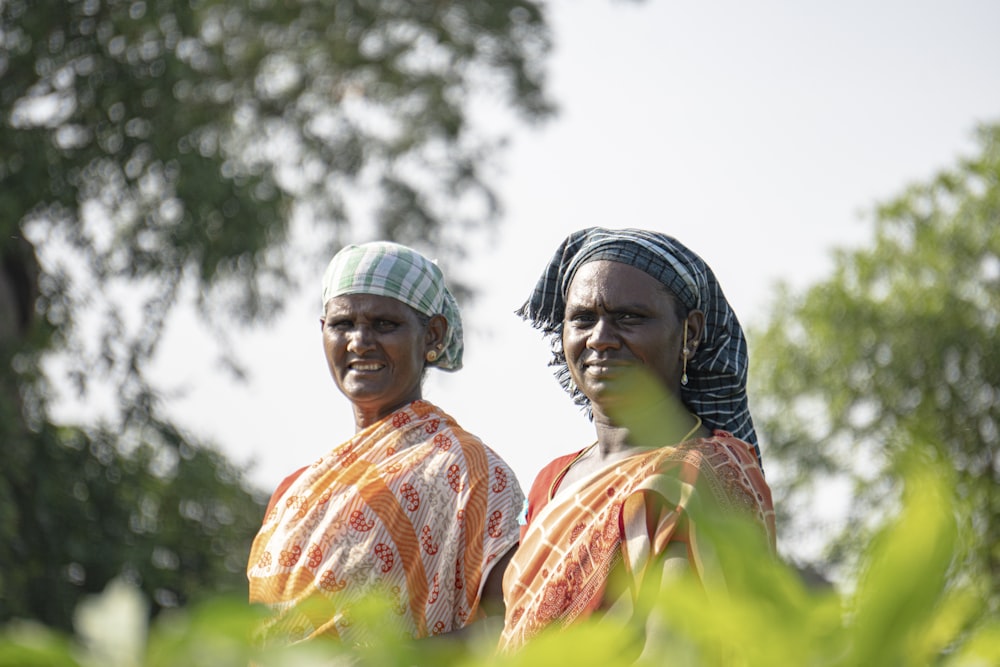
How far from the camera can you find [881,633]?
1.59 feet

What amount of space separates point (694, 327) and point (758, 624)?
200 centimetres

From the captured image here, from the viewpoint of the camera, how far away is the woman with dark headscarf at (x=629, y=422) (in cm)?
217

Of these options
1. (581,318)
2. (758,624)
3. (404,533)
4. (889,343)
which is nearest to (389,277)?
(404,533)

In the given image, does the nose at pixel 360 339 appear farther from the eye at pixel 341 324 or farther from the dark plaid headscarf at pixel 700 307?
the dark plaid headscarf at pixel 700 307

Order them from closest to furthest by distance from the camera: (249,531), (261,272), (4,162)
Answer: (4,162), (249,531), (261,272)

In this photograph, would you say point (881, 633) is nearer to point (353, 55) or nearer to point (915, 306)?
point (353, 55)

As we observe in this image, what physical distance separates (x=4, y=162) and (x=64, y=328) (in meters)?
1.25

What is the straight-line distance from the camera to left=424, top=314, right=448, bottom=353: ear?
3184 mm

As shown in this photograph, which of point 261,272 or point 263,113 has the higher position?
point 263,113

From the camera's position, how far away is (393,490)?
9.61ft

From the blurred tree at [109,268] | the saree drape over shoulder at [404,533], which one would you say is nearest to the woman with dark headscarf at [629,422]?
the saree drape over shoulder at [404,533]

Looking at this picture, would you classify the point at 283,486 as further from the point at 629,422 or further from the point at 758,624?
the point at 758,624

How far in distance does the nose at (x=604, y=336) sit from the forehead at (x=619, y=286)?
0.04 meters

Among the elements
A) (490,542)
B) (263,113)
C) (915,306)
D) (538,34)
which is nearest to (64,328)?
(263,113)
